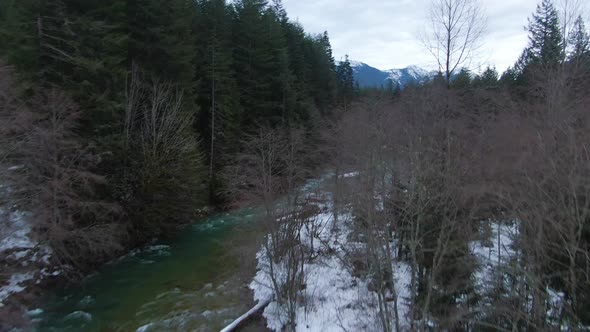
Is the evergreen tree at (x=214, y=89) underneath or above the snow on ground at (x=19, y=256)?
above

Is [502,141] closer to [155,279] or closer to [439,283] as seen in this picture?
[439,283]

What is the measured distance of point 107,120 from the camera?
18594 millimetres

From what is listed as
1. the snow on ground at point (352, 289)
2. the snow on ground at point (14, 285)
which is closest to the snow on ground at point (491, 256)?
the snow on ground at point (352, 289)

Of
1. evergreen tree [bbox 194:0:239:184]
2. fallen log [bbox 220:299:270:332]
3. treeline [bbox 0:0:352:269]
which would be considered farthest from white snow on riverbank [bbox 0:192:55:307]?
evergreen tree [bbox 194:0:239:184]

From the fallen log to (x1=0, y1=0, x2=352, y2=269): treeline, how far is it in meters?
6.84

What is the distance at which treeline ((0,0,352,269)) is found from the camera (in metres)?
14.0

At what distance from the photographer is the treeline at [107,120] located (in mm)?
13984

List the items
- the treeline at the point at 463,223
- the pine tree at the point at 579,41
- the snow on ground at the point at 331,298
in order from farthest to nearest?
the pine tree at the point at 579,41, the snow on ground at the point at 331,298, the treeline at the point at 463,223

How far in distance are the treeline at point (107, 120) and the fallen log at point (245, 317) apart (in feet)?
22.4

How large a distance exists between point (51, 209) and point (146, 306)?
206 inches

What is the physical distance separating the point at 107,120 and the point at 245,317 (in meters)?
12.3

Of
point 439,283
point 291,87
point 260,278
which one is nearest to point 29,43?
point 260,278

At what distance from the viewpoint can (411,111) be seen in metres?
15.4

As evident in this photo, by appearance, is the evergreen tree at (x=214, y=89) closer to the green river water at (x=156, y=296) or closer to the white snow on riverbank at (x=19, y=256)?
the green river water at (x=156, y=296)
